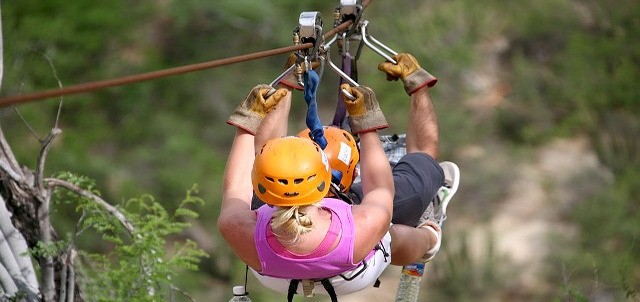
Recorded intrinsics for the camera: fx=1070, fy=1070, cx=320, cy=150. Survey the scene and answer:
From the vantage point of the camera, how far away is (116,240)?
4371 mm

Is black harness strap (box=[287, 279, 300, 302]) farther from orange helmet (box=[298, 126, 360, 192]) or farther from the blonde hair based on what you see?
orange helmet (box=[298, 126, 360, 192])

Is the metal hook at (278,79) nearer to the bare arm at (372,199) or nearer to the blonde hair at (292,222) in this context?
the bare arm at (372,199)

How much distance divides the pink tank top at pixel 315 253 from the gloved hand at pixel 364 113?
293 mm

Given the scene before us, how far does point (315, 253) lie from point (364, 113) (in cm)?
52

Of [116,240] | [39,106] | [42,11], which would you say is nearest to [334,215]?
[116,240]

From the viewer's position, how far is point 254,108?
351 centimetres

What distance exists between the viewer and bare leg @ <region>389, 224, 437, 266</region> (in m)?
3.66

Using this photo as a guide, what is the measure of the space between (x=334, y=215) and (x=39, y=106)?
14.5m

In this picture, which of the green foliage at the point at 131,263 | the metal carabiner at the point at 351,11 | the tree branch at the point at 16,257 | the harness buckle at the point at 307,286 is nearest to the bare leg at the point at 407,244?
the harness buckle at the point at 307,286

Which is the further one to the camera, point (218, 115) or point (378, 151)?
point (218, 115)

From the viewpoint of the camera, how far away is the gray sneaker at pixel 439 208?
3.96 metres

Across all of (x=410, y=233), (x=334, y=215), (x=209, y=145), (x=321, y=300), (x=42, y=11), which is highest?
(x=42, y=11)

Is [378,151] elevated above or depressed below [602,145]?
above

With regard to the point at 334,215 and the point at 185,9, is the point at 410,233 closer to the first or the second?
the point at 334,215
